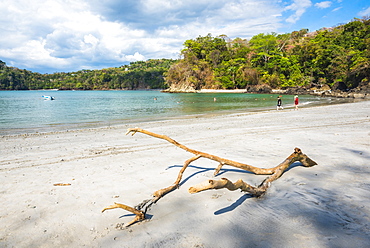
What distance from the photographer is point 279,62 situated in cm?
7844

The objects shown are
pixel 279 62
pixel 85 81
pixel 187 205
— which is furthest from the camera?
pixel 85 81

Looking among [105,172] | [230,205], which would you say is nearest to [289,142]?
[230,205]

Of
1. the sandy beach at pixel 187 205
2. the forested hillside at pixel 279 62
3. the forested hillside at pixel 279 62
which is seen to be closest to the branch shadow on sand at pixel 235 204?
the sandy beach at pixel 187 205

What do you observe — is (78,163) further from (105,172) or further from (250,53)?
(250,53)

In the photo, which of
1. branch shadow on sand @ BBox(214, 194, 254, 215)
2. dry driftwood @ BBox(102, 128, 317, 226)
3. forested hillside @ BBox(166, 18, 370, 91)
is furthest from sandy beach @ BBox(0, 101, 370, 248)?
forested hillside @ BBox(166, 18, 370, 91)

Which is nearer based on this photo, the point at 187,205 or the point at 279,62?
the point at 187,205

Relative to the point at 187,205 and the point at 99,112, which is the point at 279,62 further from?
the point at 187,205

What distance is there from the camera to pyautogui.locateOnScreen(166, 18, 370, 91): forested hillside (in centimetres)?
6005

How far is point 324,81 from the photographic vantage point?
6731 centimetres

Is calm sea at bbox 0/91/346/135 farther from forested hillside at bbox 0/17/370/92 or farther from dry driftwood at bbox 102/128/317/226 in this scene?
forested hillside at bbox 0/17/370/92

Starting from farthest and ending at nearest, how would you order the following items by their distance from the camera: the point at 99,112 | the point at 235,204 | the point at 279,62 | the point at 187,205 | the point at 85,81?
the point at 85,81 → the point at 279,62 → the point at 99,112 → the point at 187,205 → the point at 235,204

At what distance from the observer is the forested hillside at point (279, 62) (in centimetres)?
6005

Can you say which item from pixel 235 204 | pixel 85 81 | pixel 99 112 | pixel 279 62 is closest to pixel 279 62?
pixel 279 62

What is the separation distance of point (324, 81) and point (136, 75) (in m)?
136
